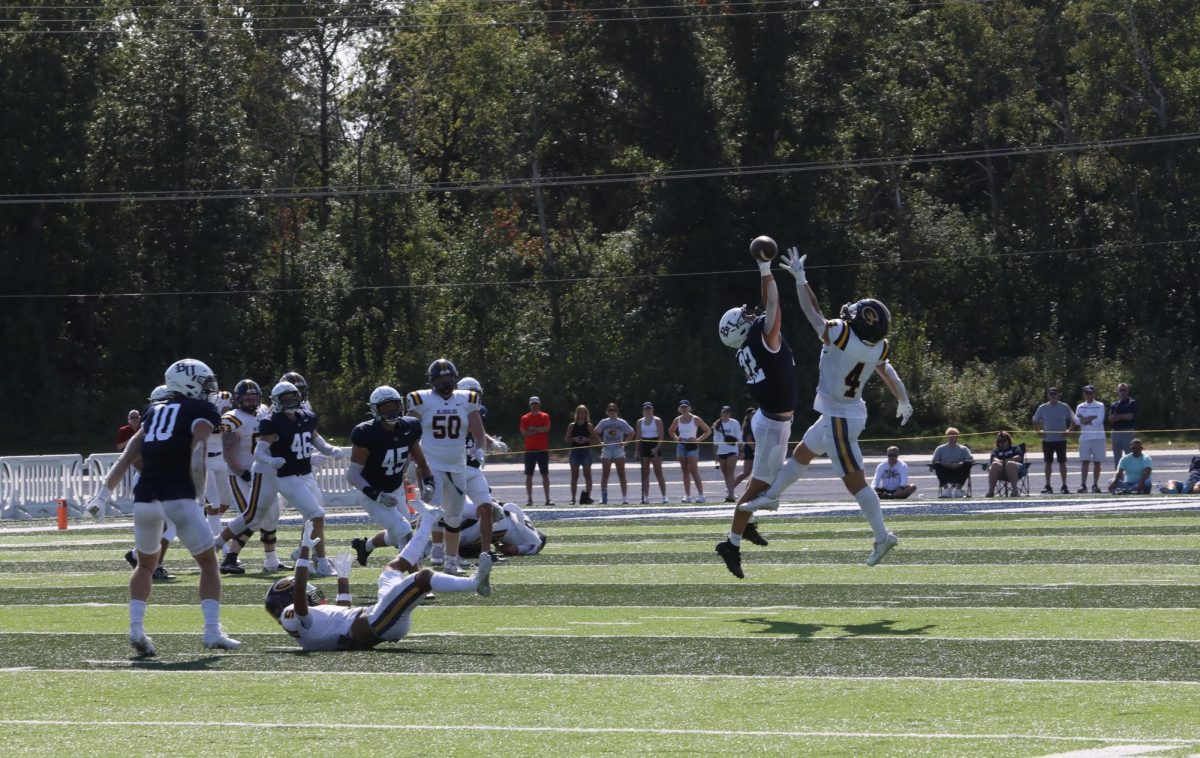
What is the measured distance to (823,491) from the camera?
29.5 m

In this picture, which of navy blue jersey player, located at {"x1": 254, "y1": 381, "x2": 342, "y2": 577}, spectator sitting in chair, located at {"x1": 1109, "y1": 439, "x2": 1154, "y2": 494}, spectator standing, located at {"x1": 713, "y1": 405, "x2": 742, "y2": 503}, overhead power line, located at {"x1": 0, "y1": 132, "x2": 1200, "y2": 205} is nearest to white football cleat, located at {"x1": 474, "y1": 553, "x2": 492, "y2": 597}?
navy blue jersey player, located at {"x1": 254, "y1": 381, "x2": 342, "y2": 577}

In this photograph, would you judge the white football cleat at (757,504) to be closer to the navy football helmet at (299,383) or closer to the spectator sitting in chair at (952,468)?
the navy football helmet at (299,383)

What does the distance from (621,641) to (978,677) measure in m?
2.46

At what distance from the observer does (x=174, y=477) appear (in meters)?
10.3

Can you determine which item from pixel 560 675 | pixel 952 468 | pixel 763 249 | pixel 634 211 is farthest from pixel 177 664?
pixel 634 211

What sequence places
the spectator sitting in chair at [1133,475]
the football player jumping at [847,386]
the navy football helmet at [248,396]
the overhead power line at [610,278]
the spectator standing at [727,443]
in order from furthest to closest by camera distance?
the overhead power line at [610,278] → the spectator standing at [727,443] → the spectator sitting in chair at [1133,475] → the navy football helmet at [248,396] → the football player jumping at [847,386]

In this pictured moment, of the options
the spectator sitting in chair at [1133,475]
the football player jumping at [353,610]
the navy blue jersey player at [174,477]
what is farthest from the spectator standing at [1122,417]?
the navy blue jersey player at [174,477]

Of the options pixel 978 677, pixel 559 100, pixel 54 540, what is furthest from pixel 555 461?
pixel 978 677

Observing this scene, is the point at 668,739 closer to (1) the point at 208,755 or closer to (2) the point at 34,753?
(1) the point at 208,755

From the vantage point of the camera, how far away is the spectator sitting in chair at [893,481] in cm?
2442

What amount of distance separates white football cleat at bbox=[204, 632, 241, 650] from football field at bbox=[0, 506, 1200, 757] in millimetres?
165

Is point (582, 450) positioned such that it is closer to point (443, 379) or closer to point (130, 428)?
point (130, 428)

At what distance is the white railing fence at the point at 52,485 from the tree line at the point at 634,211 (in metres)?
17.9

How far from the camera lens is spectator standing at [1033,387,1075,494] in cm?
2520
